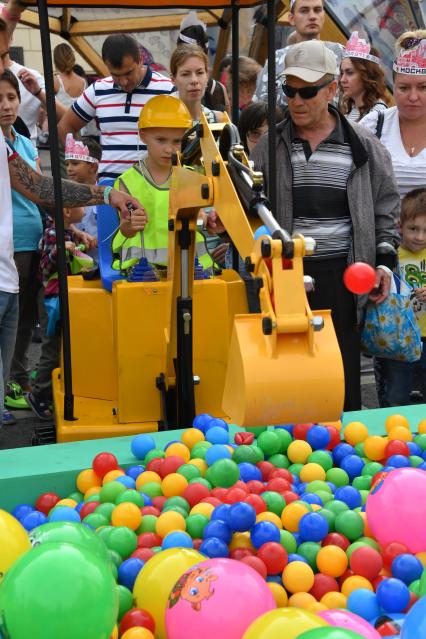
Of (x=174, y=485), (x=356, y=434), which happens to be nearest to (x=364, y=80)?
(x=356, y=434)

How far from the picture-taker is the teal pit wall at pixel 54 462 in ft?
10.1

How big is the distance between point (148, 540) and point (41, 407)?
2779 mm

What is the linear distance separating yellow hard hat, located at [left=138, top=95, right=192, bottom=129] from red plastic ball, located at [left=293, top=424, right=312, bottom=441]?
1501mm

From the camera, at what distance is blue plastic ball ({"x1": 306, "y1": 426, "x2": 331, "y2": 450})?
3.32m

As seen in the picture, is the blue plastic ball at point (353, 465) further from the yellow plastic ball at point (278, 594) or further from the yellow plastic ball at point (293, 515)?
the yellow plastic ball at point (278, 594)

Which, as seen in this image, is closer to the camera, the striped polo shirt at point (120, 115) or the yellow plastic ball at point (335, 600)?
the yellow plastic ball at point (335, 600)

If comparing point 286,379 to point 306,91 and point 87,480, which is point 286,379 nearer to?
point 87,480

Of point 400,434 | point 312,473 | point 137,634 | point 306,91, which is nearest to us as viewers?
point 137,634

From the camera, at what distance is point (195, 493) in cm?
290

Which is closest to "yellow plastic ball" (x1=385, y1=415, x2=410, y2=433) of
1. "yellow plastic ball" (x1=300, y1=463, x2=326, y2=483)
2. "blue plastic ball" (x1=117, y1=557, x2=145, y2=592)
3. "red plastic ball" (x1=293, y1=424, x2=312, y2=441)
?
"red plastic ball" (x1=293, y1=424, x2=312, y2=441)

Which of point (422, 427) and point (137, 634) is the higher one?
point (422, 427)

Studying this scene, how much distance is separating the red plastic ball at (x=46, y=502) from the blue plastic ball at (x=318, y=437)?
0.96m

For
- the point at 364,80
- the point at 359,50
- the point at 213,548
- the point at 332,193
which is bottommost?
the point at 213,548

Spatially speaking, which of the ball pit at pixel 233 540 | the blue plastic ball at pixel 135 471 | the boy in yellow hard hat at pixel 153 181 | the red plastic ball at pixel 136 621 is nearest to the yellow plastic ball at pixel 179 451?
the ball pit at pixel 233 540
